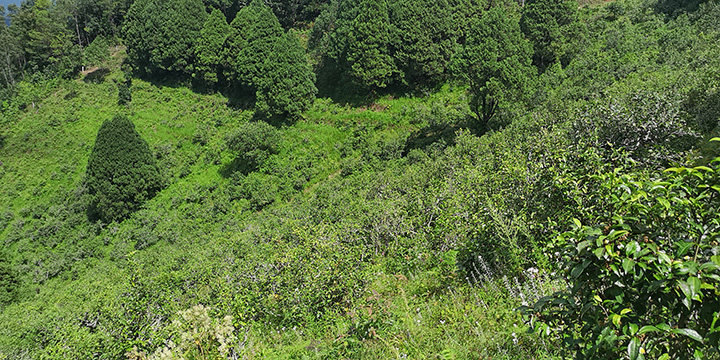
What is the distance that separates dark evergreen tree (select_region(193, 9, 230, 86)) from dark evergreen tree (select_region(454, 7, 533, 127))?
30.6 metres

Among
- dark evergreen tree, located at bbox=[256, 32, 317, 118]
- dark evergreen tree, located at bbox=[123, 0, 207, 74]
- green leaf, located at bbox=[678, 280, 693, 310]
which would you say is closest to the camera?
green leaf, located at bbox=[678, 280, 693, 310]

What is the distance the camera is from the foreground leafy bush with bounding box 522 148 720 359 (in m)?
2.12

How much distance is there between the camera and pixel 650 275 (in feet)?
7.50

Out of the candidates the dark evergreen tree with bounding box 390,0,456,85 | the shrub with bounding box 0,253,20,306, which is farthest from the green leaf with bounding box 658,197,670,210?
the dark evergreen tree with bounding box 390,0,456,85

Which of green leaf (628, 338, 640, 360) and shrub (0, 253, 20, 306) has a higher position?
green leaf (628, 338, 640, 360)

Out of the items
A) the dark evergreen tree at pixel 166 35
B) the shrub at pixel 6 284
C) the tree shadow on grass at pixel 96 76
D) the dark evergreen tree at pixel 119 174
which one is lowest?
the shrub at pixel 6 284

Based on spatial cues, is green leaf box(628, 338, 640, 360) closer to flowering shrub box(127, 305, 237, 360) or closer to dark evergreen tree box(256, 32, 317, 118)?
flowering shrub box(127, 305, 237, 360)

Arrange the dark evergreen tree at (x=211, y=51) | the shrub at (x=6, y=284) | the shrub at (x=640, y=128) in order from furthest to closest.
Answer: the dark evergreen tree at (x=211, y=51)
the shrub at (x=6, y=284)
the shrub at (x=640, y=128)

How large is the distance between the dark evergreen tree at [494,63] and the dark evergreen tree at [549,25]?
8855 millimetres

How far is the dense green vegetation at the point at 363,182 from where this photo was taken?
2750 mm

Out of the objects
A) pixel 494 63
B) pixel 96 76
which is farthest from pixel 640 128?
pixel 96 76

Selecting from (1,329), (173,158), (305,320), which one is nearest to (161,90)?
(173,158)

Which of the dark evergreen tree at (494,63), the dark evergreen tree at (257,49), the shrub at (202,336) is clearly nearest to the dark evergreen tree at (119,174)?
the dark evergreen tree at (257,49)

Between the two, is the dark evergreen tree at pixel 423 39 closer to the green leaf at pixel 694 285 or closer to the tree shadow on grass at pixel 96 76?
the green leaf at pixel 694 285
